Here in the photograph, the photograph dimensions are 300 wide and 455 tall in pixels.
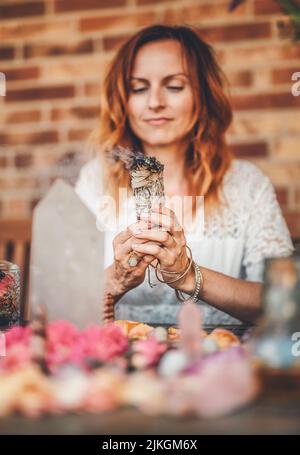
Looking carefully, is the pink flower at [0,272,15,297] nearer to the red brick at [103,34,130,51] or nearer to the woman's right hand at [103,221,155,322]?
the woman's right hand at [103,221,155,322]

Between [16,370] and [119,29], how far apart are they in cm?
138

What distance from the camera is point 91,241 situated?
0.85 m

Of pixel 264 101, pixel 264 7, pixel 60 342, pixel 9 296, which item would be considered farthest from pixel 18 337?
pixel 264 7

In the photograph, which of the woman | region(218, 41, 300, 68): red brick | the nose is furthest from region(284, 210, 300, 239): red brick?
the nose

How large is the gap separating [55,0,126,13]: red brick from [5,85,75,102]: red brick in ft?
0.79

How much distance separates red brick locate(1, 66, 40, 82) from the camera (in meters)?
1.87

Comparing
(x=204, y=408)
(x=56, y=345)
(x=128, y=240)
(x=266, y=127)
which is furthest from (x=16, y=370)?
(x=266, y=127)

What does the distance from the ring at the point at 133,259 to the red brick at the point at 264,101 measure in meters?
0.83

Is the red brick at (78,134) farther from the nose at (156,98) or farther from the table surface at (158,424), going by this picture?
the table surface at (158,424)

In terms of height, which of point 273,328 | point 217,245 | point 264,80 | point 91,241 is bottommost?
point 273,328

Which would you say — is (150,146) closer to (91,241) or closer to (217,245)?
(217,245)

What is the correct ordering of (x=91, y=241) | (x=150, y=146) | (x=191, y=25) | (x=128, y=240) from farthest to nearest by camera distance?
(x=191, y=25)
(x=150, y=146)
(x=128, y=240)
(x=91, y=241)

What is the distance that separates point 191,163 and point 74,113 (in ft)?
1.75
